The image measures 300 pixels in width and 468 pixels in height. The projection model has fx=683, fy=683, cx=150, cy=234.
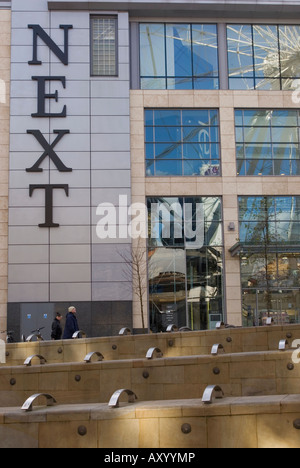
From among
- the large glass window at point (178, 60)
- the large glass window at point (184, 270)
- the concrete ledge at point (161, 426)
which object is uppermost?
the large glass window at point (178, 60)

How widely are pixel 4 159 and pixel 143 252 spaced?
26.5ft

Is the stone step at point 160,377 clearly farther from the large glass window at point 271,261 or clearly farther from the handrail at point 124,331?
the large glass window at point 271,261

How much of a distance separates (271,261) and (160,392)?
2085 cm

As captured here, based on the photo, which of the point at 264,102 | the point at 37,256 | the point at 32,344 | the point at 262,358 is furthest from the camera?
the point at 264,102

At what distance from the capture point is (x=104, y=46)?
1356 inches

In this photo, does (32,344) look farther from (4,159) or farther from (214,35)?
(214,35)

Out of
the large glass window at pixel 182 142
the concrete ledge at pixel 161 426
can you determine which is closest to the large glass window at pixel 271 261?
the large glass window at pixel 182 142

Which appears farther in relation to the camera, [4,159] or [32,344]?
[4,159]

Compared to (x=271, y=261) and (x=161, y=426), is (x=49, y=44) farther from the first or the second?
(x=161, y=426)

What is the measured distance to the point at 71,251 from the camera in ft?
105

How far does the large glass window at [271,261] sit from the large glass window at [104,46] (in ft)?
31.0

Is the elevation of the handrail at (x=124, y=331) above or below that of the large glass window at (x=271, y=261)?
below

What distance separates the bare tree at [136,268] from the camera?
105 ft
